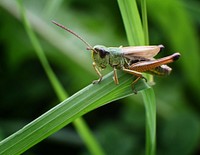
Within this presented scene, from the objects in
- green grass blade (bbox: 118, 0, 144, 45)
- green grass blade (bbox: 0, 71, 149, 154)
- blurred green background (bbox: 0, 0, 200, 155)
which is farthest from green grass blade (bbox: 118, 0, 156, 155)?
blurred green background (bbox: 0, 0, 200, 155)

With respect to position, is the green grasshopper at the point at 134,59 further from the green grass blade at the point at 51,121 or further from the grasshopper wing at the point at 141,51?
the green grass blade at the point at 51,121

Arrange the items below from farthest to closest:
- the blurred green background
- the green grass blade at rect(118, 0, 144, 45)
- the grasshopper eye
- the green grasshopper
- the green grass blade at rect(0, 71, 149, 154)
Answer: the blurred green background → the grasshopper eye → the green grasshopper → the green grass blade at rect(118, 0, 144, 45) → the green grass blade at rect(0, 71, 149, 154)

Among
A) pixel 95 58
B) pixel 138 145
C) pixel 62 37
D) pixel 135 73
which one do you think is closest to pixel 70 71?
pixel 62 37

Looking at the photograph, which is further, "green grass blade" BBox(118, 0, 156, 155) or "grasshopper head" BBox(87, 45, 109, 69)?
"grasshopper head" BBox(87, 45, 109, 69)

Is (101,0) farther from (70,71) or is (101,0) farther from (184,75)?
(184,75)

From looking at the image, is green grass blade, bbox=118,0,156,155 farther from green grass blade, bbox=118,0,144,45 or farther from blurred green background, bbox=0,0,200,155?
blurred green background, bbox=0,0,200,155

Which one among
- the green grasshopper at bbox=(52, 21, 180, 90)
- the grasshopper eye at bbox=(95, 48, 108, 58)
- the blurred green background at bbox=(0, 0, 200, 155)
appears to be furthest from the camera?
the blurred green background at bbox=(0, 0, 200, 155)

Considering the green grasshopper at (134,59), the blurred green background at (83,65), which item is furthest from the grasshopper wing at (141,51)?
the blurred green background at (83,65)

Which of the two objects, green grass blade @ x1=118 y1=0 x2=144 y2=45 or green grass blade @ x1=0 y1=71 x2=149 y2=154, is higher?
green grass blade @ x1=118 y1=0 x2=144 y2=45
